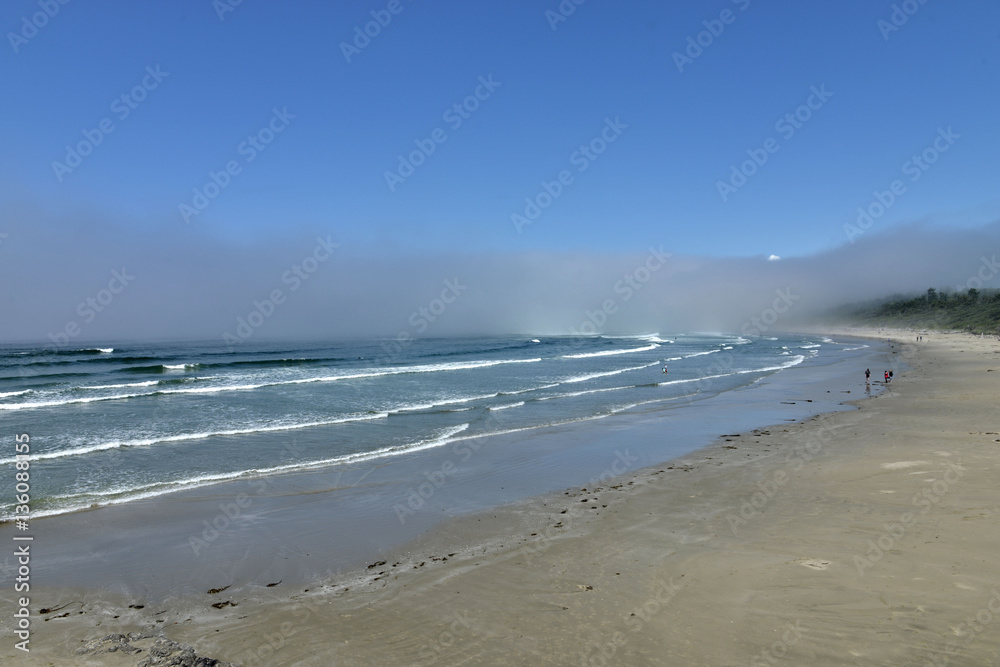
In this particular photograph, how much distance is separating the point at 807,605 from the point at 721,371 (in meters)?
40.0

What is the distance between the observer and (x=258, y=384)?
34.6 metres

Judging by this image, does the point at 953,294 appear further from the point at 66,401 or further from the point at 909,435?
the point at 66,401

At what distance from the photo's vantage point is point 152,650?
19.6 feet

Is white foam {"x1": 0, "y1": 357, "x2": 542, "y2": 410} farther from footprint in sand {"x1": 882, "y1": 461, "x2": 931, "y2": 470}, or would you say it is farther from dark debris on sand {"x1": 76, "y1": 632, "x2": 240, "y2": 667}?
footprint in sand {"x1": 882, "y1": 461, "x2": 931, "y2": 470}

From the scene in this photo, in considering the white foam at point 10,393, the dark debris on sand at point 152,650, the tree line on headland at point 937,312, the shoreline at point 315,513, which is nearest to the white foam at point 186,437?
the shoreline at point 315,513

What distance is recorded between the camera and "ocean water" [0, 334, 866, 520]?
14.9 meters

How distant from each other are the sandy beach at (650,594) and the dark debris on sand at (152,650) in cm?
9

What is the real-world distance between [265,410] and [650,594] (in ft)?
72.8

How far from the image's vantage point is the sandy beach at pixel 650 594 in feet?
18.4

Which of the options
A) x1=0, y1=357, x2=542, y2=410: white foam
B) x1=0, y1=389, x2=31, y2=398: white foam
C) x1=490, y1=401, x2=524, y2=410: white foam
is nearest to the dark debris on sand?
x1=490, y1=401, x2=524, y2=410: white foam

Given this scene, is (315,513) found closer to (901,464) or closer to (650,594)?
(650,594)

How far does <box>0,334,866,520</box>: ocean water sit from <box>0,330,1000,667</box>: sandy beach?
7501 millimetres

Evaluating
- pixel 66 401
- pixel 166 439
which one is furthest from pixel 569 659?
pixel 66 401

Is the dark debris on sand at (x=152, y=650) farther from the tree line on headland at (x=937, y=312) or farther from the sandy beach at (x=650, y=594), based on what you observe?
the tree line on headland at (x=937, y=312)
